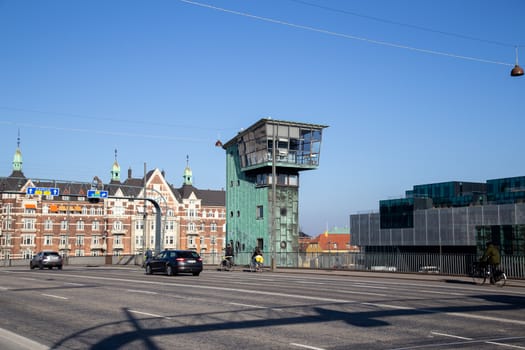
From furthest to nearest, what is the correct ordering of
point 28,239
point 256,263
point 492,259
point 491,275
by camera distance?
point 28,239
point 256,263
point 491,275
point 492,259

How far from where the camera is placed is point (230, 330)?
35.8ft

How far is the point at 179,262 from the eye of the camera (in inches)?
1238

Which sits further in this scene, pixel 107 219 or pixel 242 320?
pixel 107 219

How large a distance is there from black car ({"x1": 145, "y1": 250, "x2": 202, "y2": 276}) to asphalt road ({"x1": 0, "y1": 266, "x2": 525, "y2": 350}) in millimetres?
12317

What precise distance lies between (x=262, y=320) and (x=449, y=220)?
7386 centimetres

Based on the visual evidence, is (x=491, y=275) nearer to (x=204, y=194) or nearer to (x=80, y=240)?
(x=80, y=240)

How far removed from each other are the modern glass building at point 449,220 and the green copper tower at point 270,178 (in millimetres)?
25101

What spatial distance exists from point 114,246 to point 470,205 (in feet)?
209

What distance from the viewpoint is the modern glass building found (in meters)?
70.5

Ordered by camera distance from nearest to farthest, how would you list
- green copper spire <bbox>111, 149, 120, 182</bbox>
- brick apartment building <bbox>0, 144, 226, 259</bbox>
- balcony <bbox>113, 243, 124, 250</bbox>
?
brick apartment building <bbox>0, 144, 226, 259</bbox> → balcony <bbox>113, 243, 124, 250</bbox> → green copper spire <bbox>111, 149, 120, 182</bbox>

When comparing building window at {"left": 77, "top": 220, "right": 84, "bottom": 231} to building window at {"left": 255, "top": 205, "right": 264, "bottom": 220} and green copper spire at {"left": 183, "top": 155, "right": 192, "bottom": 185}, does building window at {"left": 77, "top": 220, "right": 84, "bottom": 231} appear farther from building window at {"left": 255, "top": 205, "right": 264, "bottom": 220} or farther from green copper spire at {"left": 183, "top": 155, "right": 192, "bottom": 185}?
building window at {"left": 255, "top": 205, "right": 264, "bottom": 220}

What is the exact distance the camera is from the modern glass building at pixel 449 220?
7053 centimetres

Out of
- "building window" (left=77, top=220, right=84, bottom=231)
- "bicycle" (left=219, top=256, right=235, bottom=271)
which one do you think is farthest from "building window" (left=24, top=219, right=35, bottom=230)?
"bicycle" (left=219, top=256, right=235, bottom=271)

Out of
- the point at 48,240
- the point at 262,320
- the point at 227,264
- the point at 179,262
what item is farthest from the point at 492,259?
the point at 48,240
